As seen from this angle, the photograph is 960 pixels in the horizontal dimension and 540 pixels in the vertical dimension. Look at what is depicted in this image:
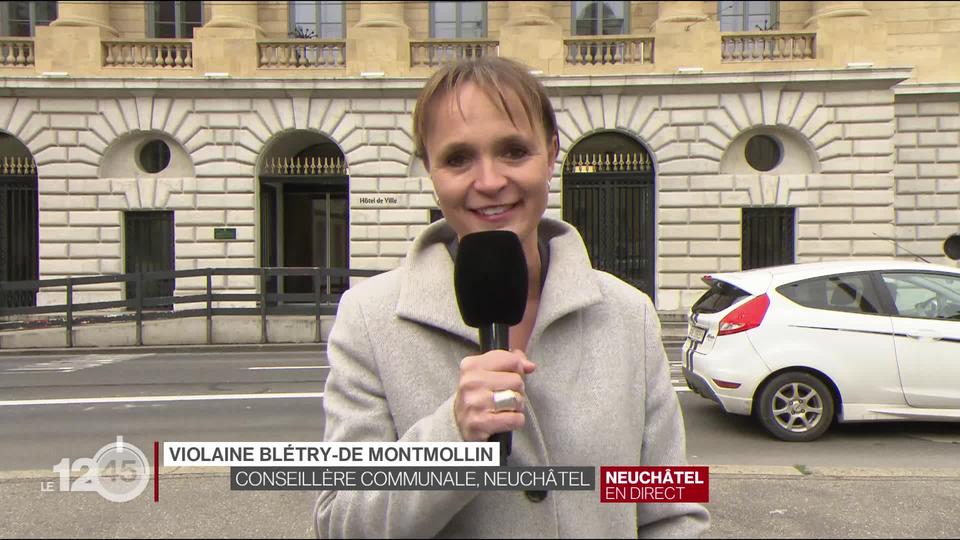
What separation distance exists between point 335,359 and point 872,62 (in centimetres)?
2149

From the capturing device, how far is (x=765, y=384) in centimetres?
691

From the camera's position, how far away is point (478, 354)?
5.11ft

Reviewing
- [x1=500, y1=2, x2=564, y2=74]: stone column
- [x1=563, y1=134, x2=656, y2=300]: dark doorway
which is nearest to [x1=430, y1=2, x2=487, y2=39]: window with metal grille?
[x1=500, y1=2, x2=564, y2=74]: stone column

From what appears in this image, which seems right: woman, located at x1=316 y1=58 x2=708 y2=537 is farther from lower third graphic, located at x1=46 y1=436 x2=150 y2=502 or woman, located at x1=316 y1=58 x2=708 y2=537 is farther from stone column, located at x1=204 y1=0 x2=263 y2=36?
stone column, located at x1=204 y1=0 x2=263 y2=36

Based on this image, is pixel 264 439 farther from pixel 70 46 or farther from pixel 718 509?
pixel 70 46

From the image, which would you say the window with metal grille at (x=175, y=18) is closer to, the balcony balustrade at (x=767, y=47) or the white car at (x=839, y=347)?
the balcony balustrade at (x=767, y=47)

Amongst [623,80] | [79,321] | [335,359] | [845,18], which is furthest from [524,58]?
[335,359]

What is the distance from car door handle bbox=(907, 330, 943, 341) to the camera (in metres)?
6.72

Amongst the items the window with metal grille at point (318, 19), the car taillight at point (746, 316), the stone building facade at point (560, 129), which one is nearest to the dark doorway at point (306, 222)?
the stone building facade at point (560, 129)

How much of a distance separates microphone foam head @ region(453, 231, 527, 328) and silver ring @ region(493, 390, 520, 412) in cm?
20

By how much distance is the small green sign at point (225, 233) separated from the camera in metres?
19.6

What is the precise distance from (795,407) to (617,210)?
43.4 feet

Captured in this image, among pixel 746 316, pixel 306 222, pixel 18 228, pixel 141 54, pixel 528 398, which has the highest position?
pixel 141 54

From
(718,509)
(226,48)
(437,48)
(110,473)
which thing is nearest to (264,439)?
(110,473)
